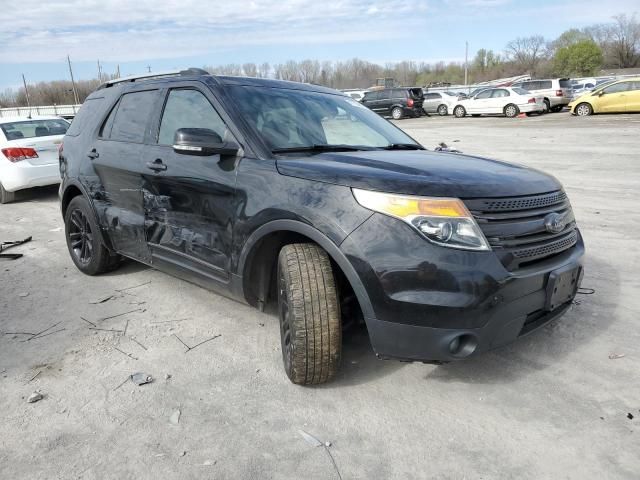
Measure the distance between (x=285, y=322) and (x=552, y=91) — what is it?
2792cm

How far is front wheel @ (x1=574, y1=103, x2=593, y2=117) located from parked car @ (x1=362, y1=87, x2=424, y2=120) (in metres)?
8.88

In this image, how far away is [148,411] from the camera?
2.67m

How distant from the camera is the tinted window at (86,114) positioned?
15.1 ft

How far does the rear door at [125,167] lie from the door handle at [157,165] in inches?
4.2

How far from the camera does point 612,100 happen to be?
2275cm

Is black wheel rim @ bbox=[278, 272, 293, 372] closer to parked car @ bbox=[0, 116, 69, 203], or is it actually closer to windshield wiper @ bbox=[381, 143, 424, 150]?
windshield wiper @ bbox=[381, 143, 424, 150]

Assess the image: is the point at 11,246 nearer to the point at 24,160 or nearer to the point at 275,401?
the point at 24,160

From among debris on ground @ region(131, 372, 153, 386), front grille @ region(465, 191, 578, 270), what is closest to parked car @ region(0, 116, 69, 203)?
debris on ground @ region(131, 372, 153, 386)

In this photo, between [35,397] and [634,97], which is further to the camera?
[634,97]

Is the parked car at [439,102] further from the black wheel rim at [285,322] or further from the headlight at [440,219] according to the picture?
the headlight at [440,219]

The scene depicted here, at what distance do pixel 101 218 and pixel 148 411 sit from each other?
2205 mm

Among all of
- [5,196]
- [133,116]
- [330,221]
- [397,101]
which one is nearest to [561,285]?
[330,221]

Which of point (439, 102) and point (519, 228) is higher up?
point (439, 102)

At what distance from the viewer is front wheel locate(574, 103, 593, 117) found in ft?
77.2
